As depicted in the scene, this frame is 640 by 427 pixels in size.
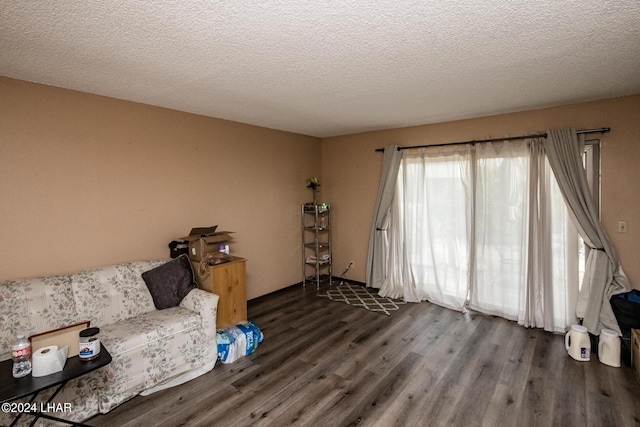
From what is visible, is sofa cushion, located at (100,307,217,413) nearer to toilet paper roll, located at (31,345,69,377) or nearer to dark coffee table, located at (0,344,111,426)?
dark coffee table, located at (0,344,111,426)

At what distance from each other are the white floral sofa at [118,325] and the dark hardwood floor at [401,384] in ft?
0.46

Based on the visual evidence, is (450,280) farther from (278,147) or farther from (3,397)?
(3,397)

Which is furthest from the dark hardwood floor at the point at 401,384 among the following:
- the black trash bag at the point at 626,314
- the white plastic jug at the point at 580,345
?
the black trash bag at the point at 626,314

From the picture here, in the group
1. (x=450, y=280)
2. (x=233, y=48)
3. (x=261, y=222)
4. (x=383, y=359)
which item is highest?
(x=233, y=48)

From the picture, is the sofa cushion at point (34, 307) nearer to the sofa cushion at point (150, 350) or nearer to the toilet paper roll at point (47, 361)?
the sofa cushion at point (150, 350)

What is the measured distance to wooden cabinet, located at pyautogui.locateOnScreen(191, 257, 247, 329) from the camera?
2967 mm

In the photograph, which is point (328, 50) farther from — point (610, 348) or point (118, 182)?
point (610, 348)

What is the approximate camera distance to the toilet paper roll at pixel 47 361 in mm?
1532

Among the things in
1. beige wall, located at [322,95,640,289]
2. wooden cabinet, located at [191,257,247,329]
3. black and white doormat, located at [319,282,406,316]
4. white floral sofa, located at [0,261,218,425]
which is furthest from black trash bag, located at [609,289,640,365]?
white floral sofa, located at [0,261,218,425]

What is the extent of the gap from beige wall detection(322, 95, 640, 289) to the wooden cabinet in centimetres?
232

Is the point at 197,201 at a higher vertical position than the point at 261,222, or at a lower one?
higher

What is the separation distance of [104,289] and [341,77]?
2725mm

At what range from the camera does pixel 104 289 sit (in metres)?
2.59

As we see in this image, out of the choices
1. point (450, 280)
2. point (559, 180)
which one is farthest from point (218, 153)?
point (559, 180)
